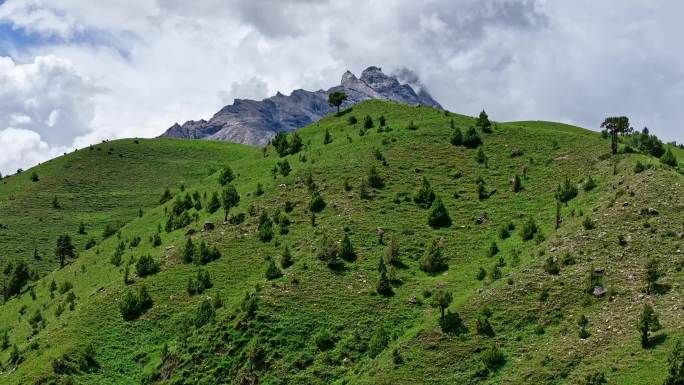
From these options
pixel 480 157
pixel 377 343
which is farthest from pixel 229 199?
pixel 377 343

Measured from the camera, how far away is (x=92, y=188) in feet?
497

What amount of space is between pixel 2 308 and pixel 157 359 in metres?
40.7

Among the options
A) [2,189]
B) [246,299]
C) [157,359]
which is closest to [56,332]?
[157,359]

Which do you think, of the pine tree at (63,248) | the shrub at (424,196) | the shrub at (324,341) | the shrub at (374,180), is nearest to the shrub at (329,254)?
the shrub at (324,341)

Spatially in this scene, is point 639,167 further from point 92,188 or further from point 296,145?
point 92,188

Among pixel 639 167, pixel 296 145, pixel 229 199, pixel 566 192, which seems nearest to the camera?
pixel 639 167

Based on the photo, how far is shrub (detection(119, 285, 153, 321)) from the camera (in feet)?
252

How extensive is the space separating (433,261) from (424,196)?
15369 mm

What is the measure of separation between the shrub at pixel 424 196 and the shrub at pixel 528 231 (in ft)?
48.6

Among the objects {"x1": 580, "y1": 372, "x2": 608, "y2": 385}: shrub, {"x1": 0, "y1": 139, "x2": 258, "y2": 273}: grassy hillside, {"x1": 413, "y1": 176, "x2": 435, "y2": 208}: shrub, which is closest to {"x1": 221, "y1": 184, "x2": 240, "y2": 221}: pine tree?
{"x1": 413, "y1": 176, "x2": 435, "y2": 208}: shrub

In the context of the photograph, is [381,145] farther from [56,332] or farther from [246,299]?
[56,332]

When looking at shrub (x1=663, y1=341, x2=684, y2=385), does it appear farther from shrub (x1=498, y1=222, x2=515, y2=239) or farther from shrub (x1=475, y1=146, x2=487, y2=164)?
shrub (x1=475, y1=146, x2=487, y2=164)

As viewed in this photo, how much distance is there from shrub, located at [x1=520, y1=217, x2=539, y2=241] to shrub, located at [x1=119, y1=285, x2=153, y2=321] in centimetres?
4118

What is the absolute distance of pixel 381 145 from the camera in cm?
10625
